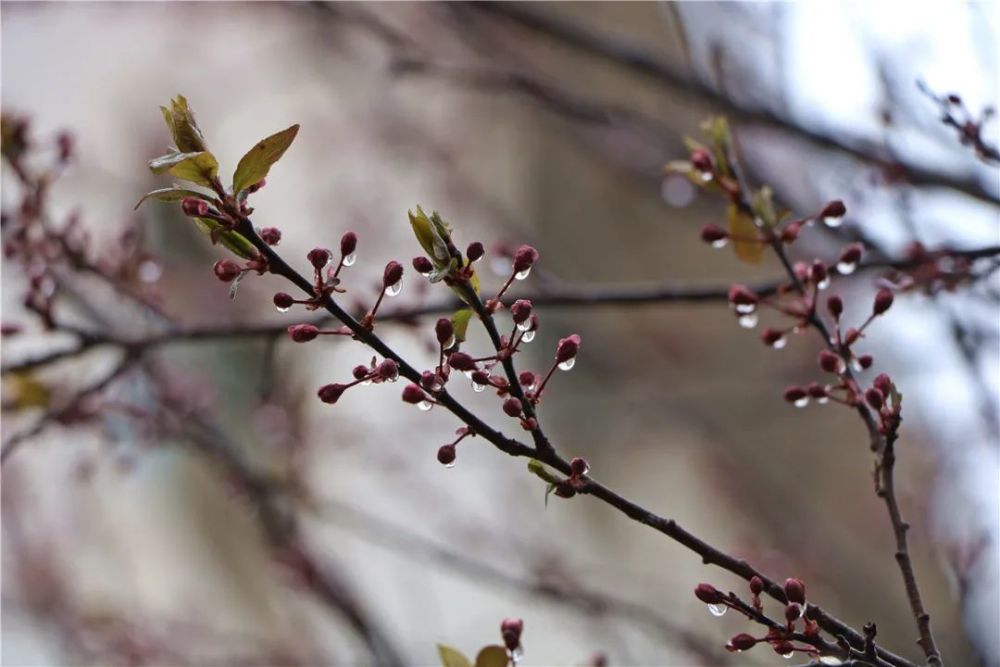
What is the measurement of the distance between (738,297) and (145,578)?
347cm

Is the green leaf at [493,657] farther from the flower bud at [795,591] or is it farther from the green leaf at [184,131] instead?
the green leaf at [184,131]

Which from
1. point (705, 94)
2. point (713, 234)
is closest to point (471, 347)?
point (705, 94)

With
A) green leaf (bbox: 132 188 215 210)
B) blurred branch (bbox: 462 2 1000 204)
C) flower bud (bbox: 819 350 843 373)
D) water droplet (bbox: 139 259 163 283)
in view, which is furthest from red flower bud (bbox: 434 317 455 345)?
blurred branch (bbox: 462 2 1000 204)

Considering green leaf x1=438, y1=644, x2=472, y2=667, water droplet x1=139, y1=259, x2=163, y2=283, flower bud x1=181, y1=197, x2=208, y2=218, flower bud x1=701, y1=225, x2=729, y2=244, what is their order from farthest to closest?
1. water droplet x1=139, y1=259, x2=163, y2=283
2. flower bud x1=701, y1=225, x2=729, y2=244
3. green leaf x1=438, y1=644, x2=472, y2=667
4. flower bud x1=181, y1=197, x2=208, y2=218

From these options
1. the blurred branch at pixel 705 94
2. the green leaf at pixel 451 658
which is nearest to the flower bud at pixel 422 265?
the green leaf at pixel 451 658

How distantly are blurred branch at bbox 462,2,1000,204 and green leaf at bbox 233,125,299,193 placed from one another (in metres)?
0.75

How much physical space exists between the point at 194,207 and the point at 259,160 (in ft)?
0.14

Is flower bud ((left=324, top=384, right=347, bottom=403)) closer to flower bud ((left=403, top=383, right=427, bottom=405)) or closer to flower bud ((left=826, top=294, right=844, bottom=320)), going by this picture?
flower bud ((left=403, top=383, right=427, bottom=405))

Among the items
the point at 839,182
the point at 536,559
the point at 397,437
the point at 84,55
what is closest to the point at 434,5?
the point at 839,182

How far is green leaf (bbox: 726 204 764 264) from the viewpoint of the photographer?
2.33 feet

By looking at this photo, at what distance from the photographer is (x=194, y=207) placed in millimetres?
439

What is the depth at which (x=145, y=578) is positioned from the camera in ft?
11.8

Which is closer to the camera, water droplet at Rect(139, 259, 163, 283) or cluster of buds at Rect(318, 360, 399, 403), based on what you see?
cluster of buds at Rect(318, 360, 399, 403)

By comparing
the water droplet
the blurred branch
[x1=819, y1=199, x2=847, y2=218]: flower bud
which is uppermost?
the blurred branch
